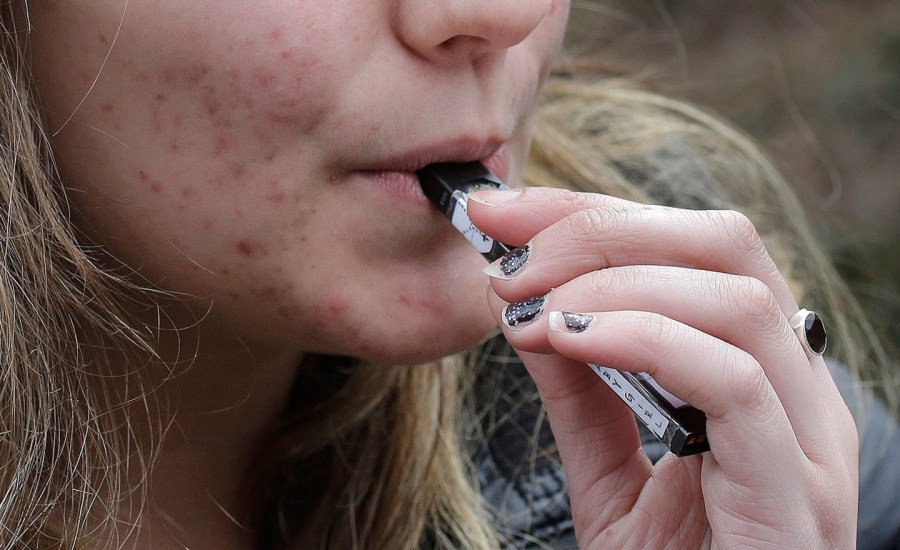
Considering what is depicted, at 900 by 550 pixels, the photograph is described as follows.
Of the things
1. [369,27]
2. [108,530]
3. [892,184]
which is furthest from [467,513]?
[892,184]

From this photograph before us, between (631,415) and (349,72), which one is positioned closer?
(349,72)

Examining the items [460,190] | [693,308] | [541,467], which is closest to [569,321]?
[693,308]

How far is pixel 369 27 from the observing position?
95 cm

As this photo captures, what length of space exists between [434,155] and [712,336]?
348 millimetres

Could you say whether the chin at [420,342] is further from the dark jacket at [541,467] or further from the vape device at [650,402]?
the dark jacket at [541,467]

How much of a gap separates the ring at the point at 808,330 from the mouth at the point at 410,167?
0.38 metres

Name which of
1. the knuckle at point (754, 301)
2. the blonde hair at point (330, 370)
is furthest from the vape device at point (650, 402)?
the blonde hair at point (330, 370)

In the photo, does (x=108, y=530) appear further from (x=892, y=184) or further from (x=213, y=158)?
(x=892, y=184)

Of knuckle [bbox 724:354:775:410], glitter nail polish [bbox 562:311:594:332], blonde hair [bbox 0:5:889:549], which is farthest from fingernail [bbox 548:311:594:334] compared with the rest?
blonde hair [bbox 0:5:889:549]

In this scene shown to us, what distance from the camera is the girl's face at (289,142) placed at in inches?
36.9

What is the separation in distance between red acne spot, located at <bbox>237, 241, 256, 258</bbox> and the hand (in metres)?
0.23

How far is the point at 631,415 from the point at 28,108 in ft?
2.36

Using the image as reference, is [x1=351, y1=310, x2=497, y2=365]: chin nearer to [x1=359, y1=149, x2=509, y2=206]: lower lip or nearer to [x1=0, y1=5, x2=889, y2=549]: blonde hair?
[x1=359, y1=149, x2=509, y2=206]: lower lip

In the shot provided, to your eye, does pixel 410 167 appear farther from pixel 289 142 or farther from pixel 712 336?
pixel 712 336
